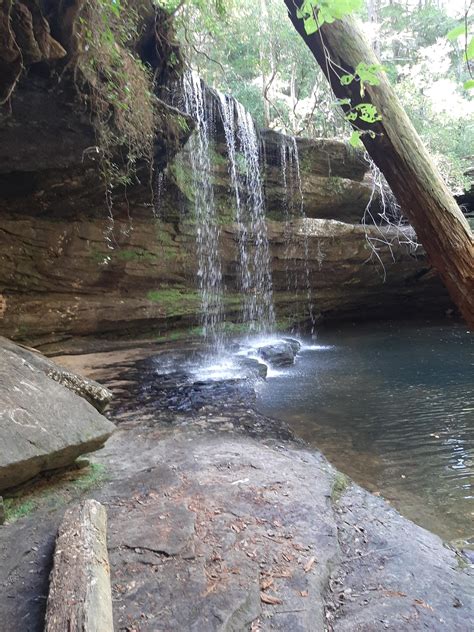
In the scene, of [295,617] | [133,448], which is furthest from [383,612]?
[133,448]

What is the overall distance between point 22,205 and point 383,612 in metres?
8.22

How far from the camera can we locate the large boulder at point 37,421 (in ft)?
8.45

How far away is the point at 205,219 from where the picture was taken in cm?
1062

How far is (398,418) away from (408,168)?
388 cm

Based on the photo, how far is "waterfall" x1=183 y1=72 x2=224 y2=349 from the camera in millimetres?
9539

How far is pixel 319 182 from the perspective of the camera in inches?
455

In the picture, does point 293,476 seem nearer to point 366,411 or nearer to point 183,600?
point 183,600

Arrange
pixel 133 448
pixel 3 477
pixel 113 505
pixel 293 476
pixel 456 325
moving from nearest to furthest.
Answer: pixel 3 477
pixel 113 505
pixel 293 476
pixel 133 448
pixel 456 325

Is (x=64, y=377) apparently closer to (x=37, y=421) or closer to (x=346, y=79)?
(x=37, y=421)

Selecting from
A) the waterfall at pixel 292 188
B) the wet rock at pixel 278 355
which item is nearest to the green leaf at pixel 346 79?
the wet rock at pixel 278 355

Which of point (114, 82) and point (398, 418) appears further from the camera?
point (114, 82)

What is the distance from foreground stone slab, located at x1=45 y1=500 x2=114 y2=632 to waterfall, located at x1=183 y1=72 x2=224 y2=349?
7441 mm

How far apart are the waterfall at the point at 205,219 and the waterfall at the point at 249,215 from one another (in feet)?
1.90

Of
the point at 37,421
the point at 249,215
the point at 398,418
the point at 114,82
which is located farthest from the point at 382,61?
the point at 37,421
